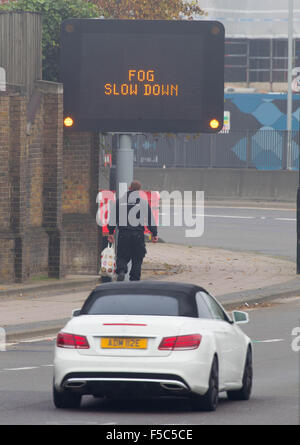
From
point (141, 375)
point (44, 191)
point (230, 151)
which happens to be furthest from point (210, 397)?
point (230, 151)

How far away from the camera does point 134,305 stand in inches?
485

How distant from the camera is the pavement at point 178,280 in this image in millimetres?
19938

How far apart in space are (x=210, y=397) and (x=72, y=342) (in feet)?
4.33

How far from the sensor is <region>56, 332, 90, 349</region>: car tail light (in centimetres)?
1188

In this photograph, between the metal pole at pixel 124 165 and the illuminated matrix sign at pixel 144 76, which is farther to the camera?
the illuminated matrix sign at pixel 144 76

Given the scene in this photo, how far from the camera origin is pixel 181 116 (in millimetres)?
23000

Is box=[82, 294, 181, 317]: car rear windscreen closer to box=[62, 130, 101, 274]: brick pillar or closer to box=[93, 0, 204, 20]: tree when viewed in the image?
box=[62, 130, 101, 274]: brick pillar

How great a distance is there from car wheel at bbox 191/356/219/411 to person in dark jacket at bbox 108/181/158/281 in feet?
30.9

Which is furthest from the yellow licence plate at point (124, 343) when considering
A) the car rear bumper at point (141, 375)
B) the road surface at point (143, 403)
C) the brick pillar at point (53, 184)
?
the brick pillar at point (53, 184)

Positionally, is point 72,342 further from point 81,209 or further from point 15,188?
point 81,209

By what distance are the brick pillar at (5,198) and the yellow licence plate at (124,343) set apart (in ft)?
38.3

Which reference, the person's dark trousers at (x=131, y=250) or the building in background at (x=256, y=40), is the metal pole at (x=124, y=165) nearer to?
the person's dark trousers at (x=131, y=250)
